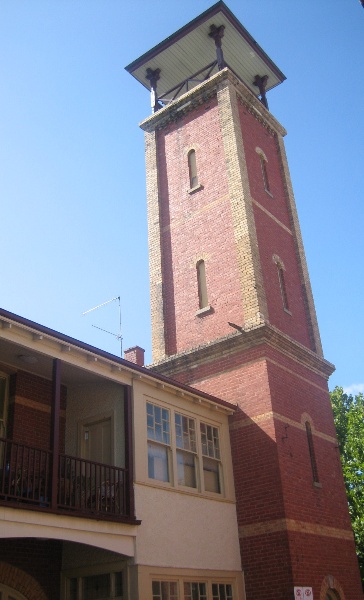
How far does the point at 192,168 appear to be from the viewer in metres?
21.0

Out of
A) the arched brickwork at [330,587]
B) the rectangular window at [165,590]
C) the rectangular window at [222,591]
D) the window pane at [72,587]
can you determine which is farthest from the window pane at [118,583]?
the arched brickwork at [330,587]

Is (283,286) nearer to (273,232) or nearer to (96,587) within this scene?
(273,232)

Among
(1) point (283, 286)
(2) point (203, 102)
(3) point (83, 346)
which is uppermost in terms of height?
(2) point (203, 102)

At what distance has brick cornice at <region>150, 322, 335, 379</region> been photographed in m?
16.2

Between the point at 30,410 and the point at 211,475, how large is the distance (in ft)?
15.2

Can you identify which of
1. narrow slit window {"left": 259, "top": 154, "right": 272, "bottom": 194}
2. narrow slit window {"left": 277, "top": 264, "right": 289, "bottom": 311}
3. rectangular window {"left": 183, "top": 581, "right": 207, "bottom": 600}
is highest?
narrow slit window {"left": 259, "top": 154, "right": 272, "bottom": 194}

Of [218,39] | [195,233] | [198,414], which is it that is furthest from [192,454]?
[218,39]

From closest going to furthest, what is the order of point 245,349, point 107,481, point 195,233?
point 107,481 → point 245,349 → point 195,233

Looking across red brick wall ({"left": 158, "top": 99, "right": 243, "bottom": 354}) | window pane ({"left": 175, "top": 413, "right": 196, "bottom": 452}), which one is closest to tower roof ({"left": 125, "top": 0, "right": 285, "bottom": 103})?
red brick wall ({"left": 158, "top": 99, "right": 243, "bottom": 354})

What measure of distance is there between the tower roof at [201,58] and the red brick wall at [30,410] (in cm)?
1434

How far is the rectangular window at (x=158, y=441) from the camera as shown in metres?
13.0

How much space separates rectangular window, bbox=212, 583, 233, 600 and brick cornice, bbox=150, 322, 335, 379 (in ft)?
18.9

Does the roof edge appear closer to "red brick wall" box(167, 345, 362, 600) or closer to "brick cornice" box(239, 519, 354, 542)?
"red brick wall" box(167, 345, 362, 600)

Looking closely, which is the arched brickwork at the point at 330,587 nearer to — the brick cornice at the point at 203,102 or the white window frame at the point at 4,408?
the white window frame at the point at 4,408
